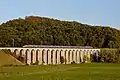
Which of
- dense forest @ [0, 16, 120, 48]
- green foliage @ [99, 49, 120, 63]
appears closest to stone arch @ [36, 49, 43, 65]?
dense forest @ [0, 16, 120, 48]

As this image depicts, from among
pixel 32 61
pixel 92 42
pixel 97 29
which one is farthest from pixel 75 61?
pixel 97 29

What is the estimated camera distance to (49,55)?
10962 centimetres

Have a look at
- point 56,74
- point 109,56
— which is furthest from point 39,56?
point 56,74

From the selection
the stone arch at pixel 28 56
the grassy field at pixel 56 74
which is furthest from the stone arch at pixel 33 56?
the grassy field at pixel 56 74

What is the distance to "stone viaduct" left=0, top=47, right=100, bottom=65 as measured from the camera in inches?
3987

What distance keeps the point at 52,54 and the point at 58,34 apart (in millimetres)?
34991

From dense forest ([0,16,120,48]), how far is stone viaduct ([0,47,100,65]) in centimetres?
1418

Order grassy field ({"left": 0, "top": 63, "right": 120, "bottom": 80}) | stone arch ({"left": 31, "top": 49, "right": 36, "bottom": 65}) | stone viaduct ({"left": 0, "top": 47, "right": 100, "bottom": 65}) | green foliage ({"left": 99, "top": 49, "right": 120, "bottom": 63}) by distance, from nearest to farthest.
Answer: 1. grassy field ({"left": 0, "top": 63, "right": 120, "bottom": 80})
2. stone viaduct ({"left": 0, "top": 47, "right": 100, "bottom": 65})
3. stone arch ({"left": 31, "top": 49, "right": 36, "bottom": 65})
4. green foliage ({"left": 99, "top": 49, "right": 120, "bottom": 63})

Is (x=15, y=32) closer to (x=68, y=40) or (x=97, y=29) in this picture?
(x=68, y=40)

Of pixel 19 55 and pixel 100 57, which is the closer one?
pixel 19 55

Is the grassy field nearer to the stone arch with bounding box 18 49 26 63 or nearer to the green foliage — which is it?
the stone arch with bounding box 18 49 26 63

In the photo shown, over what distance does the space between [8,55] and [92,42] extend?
63874mm

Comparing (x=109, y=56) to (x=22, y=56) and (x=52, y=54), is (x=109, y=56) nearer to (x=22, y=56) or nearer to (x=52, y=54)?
(x=52, y=54)

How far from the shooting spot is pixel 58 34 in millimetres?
146000
